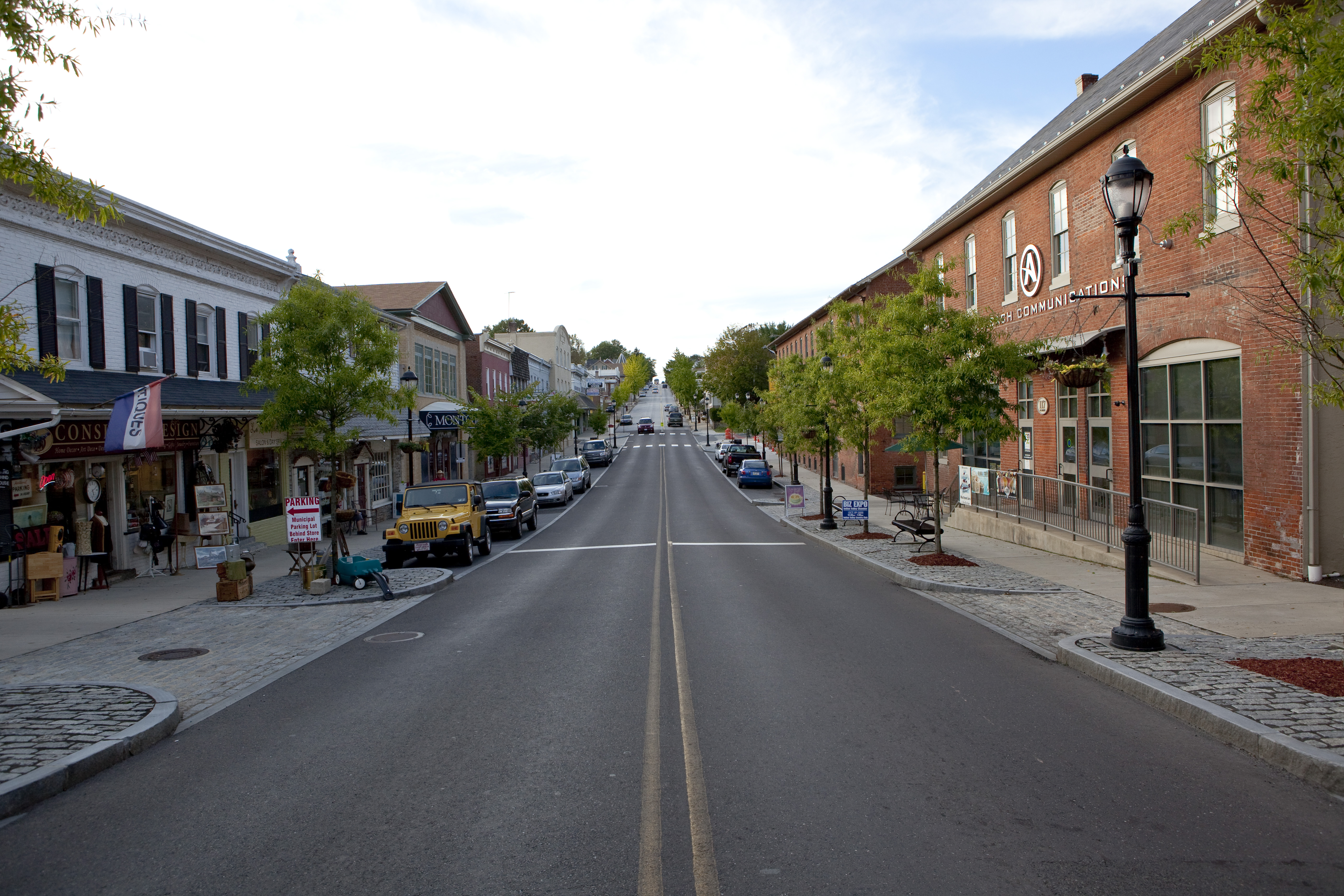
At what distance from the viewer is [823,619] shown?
11703mm

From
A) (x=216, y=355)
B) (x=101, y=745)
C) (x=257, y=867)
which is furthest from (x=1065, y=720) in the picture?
(x=216, y=355)

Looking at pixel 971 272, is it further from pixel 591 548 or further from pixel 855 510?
pixel 591 548

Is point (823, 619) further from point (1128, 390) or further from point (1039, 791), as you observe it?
point (1039, 791)

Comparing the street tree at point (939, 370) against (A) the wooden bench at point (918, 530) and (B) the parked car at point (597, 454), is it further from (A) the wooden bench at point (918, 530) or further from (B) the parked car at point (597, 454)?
(B) the parked car at point (597, 454)

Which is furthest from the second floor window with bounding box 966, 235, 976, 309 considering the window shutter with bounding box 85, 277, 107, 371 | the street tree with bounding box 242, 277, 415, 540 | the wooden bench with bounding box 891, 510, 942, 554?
the window shutter with bounding box 85, 277, 107, 371

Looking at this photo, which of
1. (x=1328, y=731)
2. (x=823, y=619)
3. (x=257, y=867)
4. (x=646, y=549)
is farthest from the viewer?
(x=646, y=549)

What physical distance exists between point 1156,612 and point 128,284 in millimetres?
20023

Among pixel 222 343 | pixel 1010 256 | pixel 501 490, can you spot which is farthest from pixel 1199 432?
pixel 222 343

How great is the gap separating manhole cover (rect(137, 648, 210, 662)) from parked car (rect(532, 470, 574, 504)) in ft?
76.5

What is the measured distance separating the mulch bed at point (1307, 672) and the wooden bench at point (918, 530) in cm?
943

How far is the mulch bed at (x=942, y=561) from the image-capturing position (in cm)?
1628

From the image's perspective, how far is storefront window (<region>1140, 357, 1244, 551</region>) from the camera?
14273 millimetres

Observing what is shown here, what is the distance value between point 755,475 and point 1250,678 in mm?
35715

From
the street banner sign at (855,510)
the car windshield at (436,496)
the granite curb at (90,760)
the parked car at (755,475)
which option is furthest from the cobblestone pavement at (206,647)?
the parked car at (755,475)
